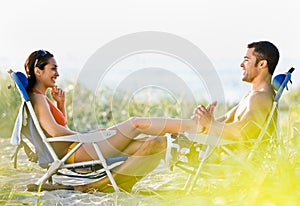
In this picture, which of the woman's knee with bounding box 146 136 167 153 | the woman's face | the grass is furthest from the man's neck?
the woman's face

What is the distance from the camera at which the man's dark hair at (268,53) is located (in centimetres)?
410

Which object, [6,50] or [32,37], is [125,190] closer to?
[6,50]

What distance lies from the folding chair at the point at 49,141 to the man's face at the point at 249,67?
3.62 ft

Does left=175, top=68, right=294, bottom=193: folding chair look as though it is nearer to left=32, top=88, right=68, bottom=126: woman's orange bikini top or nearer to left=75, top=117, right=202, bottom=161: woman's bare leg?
left=75, top=117, right=202, bottom=161: woman's bare leg

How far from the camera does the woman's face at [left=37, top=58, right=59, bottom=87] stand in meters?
4.27

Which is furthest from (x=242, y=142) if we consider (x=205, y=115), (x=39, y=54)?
(x=39, y=54)

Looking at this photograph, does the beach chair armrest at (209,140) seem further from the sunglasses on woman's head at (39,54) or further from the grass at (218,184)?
the sunglasses on woman's head at (39,54)

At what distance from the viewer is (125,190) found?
13.9 ft

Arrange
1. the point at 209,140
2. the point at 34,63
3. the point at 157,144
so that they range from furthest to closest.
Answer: the point at 34,63 < the point at 157,144 < the point at 209,140

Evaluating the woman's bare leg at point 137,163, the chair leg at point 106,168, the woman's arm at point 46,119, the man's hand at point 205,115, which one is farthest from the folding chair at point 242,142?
the woman's arm at point 46,119

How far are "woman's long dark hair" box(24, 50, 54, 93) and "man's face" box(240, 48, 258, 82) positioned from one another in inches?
60.7

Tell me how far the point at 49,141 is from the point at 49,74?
54cm

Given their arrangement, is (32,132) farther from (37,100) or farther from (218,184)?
(218,184)

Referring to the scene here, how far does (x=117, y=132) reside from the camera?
409 cm
